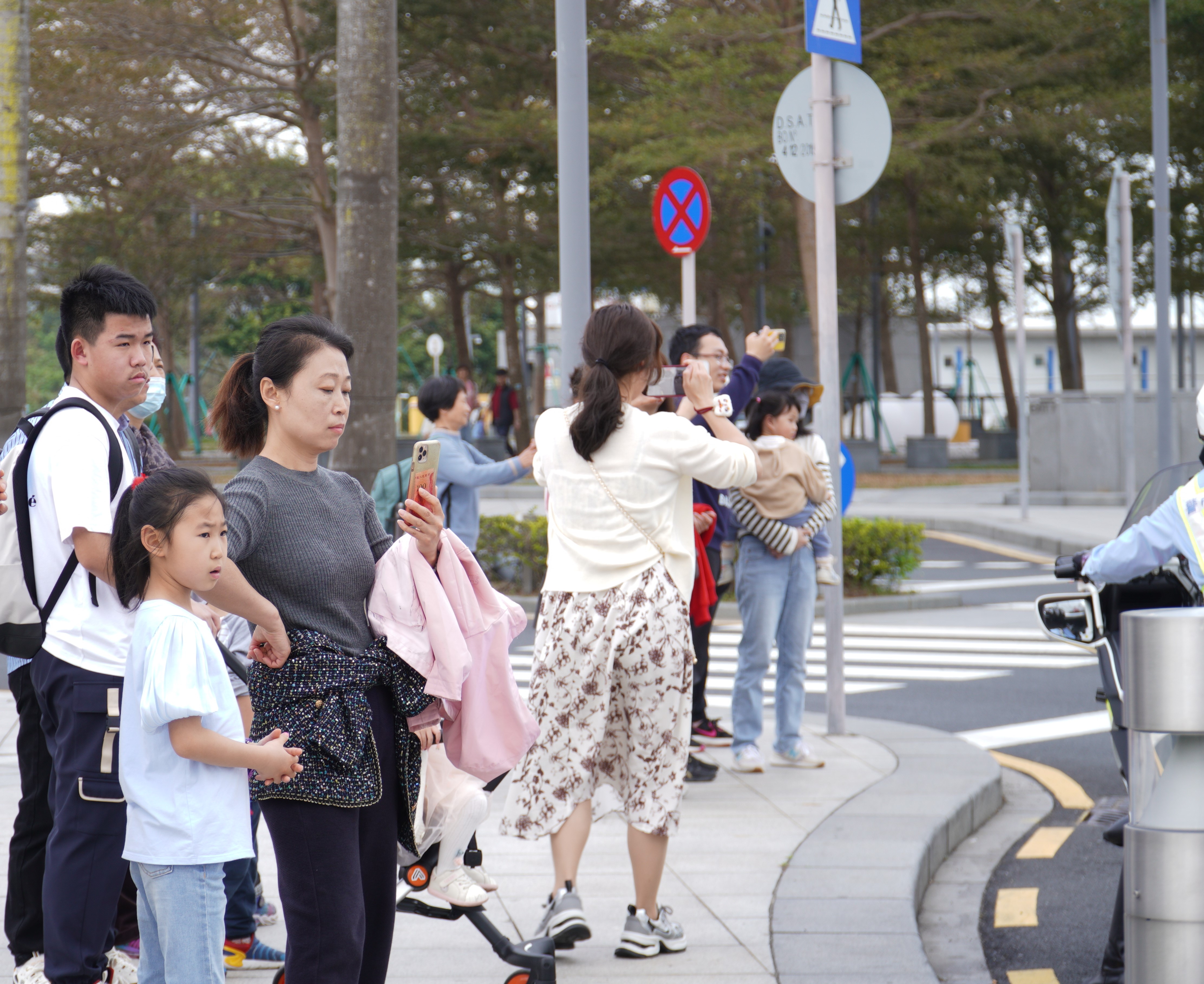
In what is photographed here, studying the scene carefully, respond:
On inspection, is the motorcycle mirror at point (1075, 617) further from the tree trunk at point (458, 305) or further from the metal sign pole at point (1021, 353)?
the tree trunk at point (458, 305)

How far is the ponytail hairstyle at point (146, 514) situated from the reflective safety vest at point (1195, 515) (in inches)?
94.3

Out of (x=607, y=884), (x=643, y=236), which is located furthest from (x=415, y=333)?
(x=607, y=884)

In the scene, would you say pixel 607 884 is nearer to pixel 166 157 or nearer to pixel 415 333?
pixel 166 157

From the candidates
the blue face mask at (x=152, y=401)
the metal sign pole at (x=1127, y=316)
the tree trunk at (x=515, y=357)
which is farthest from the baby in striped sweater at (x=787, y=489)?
the tree trunk at (x=515, y=357)

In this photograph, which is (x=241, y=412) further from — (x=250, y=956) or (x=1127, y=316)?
(x=1127, y=316)

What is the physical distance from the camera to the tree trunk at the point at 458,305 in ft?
108

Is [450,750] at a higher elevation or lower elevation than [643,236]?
lower

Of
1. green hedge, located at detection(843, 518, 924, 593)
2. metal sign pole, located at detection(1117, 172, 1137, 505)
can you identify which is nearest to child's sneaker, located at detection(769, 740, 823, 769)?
green hedge, located at detection(843, 518, 924, 593)

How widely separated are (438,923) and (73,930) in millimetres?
1474

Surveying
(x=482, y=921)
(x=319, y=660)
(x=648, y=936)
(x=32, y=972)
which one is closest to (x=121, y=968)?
(x=32, y=972)

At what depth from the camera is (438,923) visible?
4555mm

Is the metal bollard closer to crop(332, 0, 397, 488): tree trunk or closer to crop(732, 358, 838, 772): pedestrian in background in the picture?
crop(732, 358, 838, 772): pedestrian in background

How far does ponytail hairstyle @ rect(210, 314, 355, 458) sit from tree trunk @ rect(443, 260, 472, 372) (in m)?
29.6

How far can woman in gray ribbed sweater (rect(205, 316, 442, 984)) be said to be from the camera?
9.64 feet
